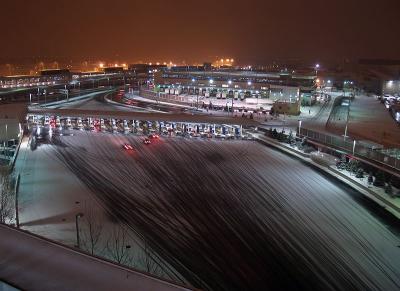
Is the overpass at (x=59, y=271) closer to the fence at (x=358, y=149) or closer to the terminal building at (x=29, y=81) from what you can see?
the fence at (x=358, y=149)

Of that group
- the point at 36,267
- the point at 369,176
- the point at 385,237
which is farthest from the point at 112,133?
the point at 36,267

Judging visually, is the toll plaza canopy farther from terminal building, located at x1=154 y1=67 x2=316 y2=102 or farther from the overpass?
the overpass

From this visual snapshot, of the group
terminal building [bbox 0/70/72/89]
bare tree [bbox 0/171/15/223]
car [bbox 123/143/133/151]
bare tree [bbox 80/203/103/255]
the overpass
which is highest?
the overpass

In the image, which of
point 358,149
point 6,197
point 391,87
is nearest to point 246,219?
point 6,197

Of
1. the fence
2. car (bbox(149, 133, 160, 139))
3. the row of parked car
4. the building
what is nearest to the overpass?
the fence

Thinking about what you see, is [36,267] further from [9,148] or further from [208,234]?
[9,148]

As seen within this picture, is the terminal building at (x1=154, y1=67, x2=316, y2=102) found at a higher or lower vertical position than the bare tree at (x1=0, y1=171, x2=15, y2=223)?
higher

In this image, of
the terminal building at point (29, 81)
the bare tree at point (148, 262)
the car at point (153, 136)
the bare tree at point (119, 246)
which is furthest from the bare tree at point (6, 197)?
the terminal building at point (29, 81)
